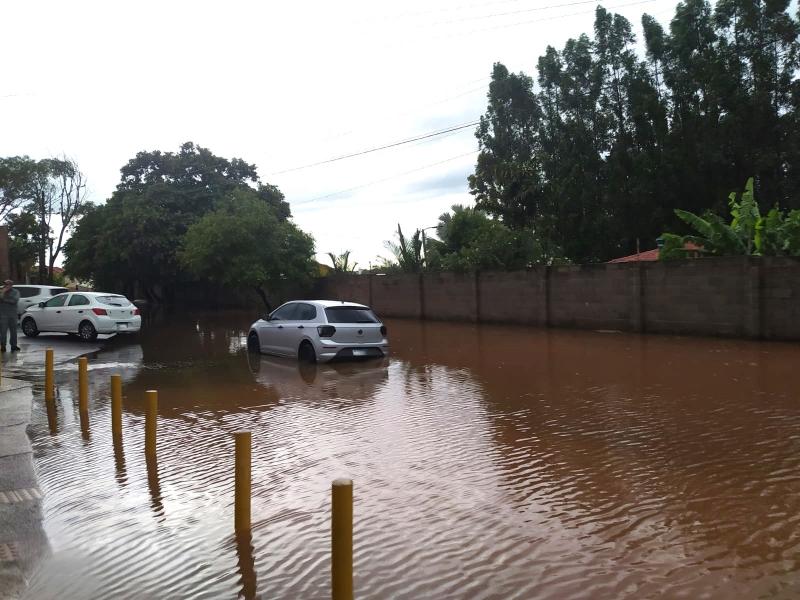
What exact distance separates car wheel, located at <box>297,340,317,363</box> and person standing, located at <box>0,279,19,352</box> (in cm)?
645

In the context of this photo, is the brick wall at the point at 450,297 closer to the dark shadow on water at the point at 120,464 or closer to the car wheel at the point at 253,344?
the car wheel at the point at 253,344

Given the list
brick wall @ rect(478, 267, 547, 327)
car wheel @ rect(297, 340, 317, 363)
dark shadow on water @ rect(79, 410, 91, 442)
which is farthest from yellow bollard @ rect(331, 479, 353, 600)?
brick wall @ rect(478, 267, 547, 327)

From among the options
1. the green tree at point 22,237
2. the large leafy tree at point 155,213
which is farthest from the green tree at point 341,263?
the green tree at point 22,237

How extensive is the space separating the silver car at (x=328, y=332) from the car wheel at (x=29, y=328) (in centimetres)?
987

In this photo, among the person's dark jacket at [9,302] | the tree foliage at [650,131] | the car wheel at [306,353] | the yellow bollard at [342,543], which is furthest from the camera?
the tree foliage at [650,131]

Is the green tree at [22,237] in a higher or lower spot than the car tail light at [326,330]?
higher

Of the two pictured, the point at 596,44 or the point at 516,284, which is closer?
the point at 516,284

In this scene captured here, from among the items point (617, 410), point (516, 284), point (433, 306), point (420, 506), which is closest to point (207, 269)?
point (433, 306)

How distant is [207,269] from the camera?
103 ft

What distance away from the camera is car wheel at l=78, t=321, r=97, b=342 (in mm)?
20109

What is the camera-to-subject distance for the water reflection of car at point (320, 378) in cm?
1114

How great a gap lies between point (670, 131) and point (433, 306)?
18.6 metres

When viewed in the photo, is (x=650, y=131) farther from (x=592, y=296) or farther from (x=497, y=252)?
(x=592, y=296)

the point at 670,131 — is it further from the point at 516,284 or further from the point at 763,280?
the point at 763,280
